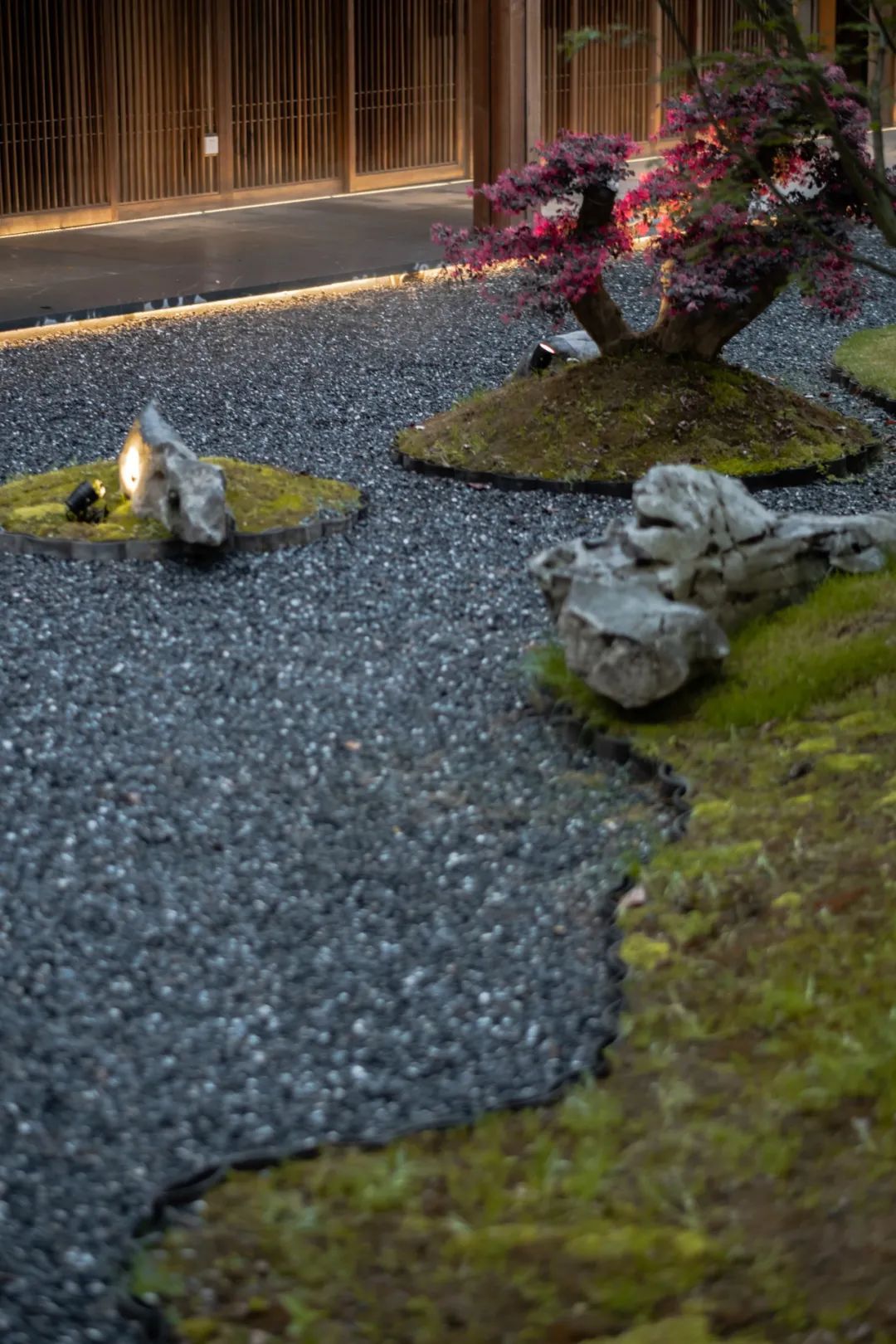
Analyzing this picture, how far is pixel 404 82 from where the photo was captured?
17031 millimetres

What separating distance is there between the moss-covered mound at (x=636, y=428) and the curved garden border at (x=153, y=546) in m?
1.30

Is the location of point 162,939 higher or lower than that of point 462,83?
lower

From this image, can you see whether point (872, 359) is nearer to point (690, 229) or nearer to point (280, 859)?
point (690, 229)

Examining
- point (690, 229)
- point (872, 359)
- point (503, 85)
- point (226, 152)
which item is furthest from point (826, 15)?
point (690, 229)

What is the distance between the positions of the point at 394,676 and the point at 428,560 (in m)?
1.29

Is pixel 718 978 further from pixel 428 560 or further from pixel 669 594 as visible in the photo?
pixel 428 560

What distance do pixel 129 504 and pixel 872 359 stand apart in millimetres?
5227

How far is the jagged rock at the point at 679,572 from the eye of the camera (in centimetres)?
516

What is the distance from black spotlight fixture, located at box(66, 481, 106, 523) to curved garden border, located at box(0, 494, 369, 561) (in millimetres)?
232

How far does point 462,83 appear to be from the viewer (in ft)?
58.0

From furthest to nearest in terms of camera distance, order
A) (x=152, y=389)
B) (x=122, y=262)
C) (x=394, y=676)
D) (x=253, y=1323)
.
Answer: (x=122, y=262) → (x=152, y=389) → (x=394, y=676) → (x=253, y=1323)

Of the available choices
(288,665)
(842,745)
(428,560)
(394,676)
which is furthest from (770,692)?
(428,560)

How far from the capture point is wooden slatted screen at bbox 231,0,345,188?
15.6m

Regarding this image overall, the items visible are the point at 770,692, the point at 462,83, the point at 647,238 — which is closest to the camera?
the point at 770,692
